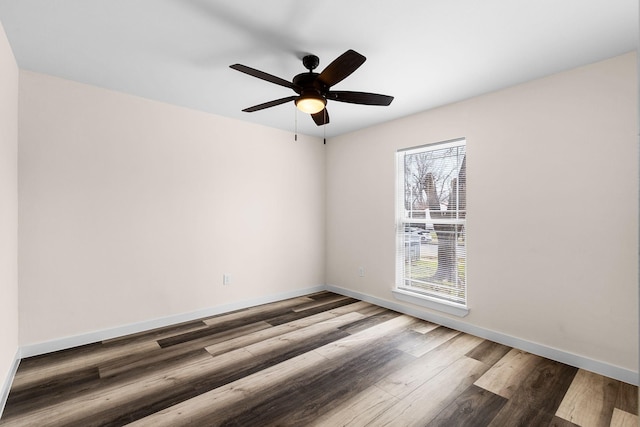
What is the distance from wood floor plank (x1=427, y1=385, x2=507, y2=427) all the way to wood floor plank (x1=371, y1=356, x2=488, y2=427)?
0.04 meters

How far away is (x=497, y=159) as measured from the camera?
2963mm

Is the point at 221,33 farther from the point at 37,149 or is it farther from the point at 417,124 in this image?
the point at 417,124

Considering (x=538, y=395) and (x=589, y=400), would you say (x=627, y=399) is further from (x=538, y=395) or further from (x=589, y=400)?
(x=538, y=395)

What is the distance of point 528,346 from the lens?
2758mm

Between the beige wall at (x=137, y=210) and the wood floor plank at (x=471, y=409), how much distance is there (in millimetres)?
2761

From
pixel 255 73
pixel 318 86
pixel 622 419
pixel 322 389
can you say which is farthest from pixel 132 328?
pixel 622 419

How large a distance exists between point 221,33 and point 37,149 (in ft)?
6.62

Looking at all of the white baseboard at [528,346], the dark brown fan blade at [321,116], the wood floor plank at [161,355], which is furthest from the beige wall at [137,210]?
the white baseboard at [528,346]

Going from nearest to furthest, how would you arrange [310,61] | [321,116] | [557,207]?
[310,61]
[557,207]
[321,116]

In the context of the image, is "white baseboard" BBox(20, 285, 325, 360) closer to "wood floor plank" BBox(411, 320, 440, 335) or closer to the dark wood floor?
the dark wood floor

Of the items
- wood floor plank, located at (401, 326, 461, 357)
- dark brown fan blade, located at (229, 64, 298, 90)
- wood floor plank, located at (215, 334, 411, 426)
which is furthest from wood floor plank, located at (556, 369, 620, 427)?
dark brown fan blade, located at (229, 64, 298, 90)

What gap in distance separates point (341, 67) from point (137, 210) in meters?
2.56

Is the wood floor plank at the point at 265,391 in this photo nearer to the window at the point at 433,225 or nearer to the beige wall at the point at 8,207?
the window at the point at 433,225

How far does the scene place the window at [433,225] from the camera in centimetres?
334
